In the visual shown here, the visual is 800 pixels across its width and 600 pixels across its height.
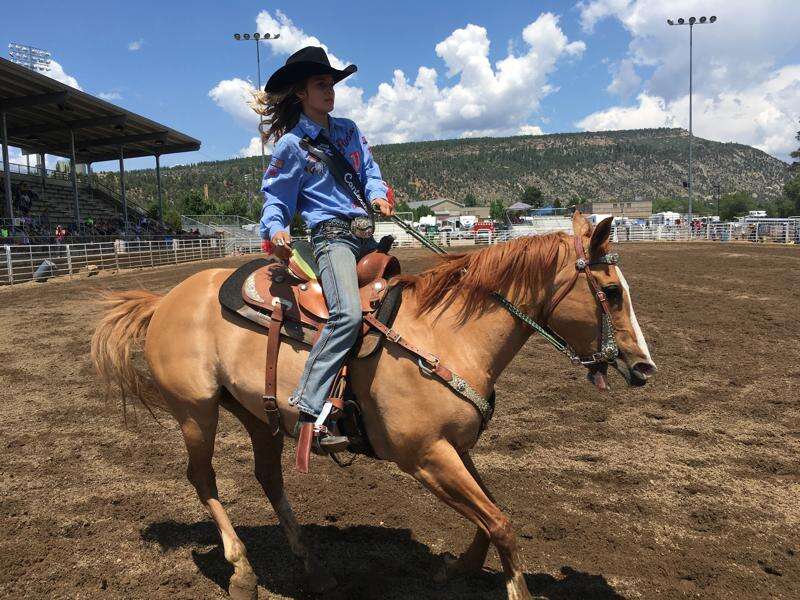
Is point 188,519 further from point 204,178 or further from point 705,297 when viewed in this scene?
point 204,178

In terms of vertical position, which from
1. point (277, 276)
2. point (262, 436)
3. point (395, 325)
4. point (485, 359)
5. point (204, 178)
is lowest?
point (262, 436)

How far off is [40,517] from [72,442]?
148 centimetres

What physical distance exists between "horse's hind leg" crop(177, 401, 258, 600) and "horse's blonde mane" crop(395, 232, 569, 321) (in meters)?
1.55

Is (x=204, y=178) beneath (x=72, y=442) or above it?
above

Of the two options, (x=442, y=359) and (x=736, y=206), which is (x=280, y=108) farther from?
(x=736, y=206)

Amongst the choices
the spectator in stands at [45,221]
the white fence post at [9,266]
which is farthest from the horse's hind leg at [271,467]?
the spectator in stands at [45,221]

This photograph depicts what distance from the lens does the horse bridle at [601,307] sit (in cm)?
261

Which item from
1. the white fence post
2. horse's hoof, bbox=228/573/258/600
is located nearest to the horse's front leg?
horse's hoof, bbox=228/573/258/600

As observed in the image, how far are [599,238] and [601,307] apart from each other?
348mm

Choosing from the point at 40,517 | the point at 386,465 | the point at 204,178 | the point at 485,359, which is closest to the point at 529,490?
the point at 386,465

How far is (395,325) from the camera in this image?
282cm

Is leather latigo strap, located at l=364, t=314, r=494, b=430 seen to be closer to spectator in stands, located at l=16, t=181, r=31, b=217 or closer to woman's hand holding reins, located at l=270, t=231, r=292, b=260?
woman's hand holding reins, located at l=270, t=231, r=292, b=260

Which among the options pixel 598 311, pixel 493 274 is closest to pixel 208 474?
pixel 493 274

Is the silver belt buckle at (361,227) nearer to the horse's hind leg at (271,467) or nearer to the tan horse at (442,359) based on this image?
the tan horse at (442,359)
